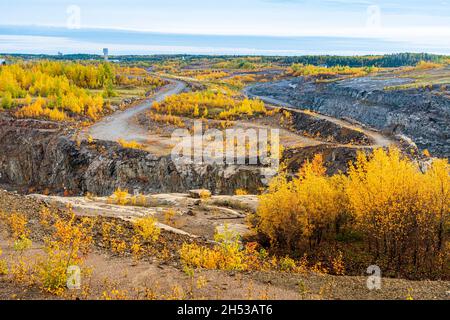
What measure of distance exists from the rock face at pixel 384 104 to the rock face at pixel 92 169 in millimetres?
21693

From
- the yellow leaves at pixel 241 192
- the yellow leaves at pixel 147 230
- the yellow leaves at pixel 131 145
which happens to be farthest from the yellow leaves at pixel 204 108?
the yellow leaves at pixel 147 230

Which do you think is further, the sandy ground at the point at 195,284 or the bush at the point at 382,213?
the bush at the point at 382,213

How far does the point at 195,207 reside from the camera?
27047 mm

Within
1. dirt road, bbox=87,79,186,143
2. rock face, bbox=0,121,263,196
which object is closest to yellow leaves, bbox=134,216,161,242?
rock face, bbox=0,121,263,196

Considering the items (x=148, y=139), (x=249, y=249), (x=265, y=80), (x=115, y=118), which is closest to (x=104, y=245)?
(x=249, y=249)

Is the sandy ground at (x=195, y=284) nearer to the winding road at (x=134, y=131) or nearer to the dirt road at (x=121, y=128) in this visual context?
the winding road at (x=134, y=131)

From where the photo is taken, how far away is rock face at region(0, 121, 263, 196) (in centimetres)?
3953

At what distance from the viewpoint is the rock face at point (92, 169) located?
3953cm

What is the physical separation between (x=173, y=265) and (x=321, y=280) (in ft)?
15.8

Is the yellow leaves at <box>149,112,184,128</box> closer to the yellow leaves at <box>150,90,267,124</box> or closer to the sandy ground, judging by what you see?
the yellow leaves at <box>150,90,267,124</box>

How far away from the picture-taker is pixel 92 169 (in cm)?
4506

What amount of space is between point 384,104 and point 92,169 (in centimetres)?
5443

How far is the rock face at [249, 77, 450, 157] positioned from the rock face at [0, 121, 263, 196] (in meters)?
21.7

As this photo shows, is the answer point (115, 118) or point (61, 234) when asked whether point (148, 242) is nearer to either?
point (61, 234)
